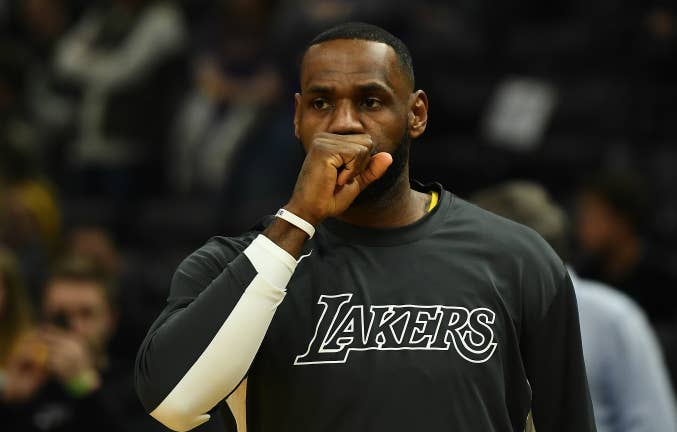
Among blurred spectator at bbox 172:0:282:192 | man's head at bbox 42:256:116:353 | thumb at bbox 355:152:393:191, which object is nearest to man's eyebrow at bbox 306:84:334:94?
thumb at bbox 355:152:393:191

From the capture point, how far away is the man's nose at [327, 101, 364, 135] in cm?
234

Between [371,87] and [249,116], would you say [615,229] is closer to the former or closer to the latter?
[371,87]

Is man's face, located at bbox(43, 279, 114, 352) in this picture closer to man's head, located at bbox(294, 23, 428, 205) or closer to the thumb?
man's head, located at bbox(294, 23, 428, 205)

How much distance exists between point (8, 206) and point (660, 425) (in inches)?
181

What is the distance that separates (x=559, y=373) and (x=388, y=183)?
516mm

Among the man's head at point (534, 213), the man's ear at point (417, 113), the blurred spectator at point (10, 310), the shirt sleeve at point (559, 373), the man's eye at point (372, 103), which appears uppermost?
the man's eye at point (372, 103)

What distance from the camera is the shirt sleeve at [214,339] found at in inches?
86.8

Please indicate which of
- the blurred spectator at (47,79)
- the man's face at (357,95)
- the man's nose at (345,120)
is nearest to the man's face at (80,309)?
the man's face at (357,95)

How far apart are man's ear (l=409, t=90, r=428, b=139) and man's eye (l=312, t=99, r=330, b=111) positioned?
19 centimetres

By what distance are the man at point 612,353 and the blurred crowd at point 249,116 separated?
→ 184cm

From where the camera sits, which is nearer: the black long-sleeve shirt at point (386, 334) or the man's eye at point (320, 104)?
the black long-sleeve shirt at point (386, 334)

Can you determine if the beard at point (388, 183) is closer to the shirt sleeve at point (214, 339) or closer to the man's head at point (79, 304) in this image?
the shirt sleeve at point (214, 339)

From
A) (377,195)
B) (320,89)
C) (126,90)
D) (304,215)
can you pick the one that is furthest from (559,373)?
(126,90)

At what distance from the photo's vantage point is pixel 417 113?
2529mm
